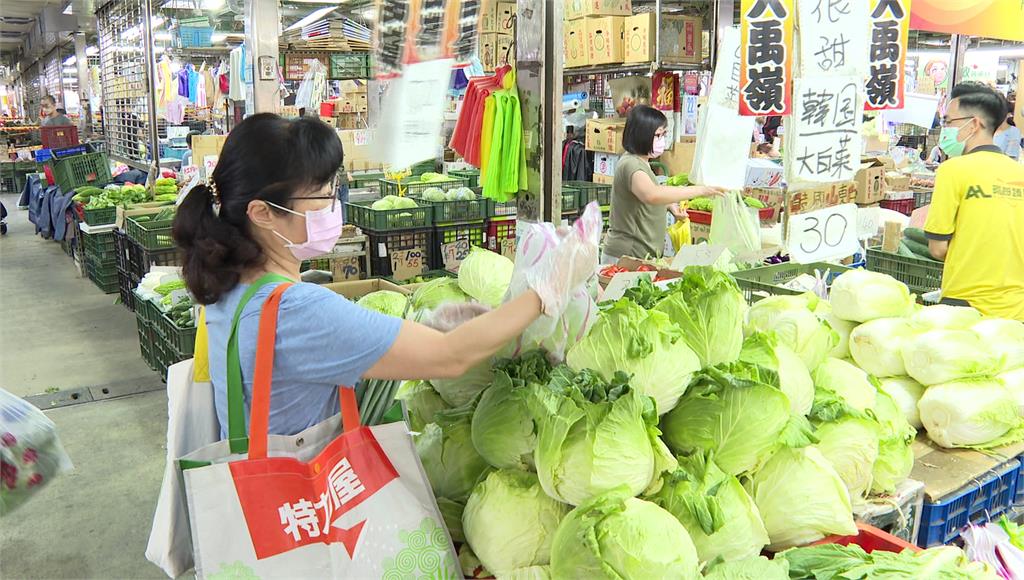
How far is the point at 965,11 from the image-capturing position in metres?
5.52

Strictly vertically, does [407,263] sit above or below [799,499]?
below

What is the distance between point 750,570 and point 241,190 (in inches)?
52.2

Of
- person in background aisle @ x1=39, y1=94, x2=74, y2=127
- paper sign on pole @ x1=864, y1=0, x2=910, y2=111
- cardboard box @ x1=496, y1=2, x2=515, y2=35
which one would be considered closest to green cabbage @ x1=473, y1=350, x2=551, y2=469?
paper sign on pole @ x1=864, y1=0, x2=910, y2=111

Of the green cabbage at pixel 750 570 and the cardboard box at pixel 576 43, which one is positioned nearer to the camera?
the green cabbage at pixel 750 570

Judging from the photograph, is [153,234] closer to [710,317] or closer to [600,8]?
[600,8]

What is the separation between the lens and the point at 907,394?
8.01 ft

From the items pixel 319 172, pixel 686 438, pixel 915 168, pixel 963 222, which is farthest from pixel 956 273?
pixel 915 168

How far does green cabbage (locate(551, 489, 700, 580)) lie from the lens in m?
1.34

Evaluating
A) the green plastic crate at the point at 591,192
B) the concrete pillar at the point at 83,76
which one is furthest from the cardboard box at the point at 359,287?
the concrete pillar at the point at 83,76

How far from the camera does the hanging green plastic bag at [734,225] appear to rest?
3473 mm

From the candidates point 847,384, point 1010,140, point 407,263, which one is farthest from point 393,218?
point 1010,140

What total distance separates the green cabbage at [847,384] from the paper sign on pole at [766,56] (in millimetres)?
1376

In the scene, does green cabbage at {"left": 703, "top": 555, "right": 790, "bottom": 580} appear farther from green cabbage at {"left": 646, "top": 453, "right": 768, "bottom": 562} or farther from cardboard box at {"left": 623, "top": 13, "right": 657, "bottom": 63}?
cardboard box at {"left": 623, "top": 13, "right": 657, "bottom": 63}

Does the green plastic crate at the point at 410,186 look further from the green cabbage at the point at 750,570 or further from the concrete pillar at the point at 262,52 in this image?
the green cabbage at the point at 750,570
